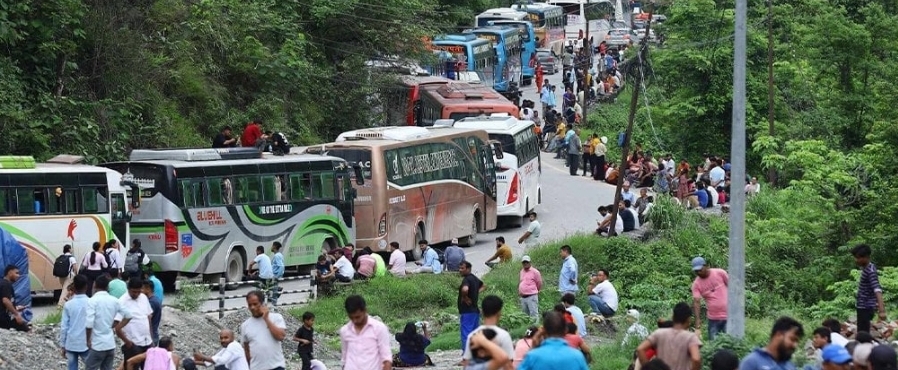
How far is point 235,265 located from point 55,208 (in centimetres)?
517

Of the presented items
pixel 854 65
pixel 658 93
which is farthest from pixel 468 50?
pixel 854 65

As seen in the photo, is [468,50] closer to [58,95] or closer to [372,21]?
[372,21]

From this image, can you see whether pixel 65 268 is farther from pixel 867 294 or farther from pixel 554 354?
pixel 554 354

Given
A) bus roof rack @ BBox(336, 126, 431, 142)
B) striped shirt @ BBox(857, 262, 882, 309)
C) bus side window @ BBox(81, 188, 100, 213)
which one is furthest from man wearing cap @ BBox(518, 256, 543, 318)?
bus roof rack @ BBox(336, 126, 431, 142)

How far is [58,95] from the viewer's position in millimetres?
37312

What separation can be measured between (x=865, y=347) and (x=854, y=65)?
3721 centimetres

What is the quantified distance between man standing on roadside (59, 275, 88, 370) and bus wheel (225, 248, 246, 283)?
13.7 m

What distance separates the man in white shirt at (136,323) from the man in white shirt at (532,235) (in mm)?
18869

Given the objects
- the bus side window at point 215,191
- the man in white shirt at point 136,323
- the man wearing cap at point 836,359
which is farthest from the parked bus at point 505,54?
the man wearing cap at point 836,359

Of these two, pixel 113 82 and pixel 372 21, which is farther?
pixel 372 21

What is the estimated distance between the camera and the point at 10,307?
21219mm

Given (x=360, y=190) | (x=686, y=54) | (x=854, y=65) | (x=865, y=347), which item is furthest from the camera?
(x=686, y=54)

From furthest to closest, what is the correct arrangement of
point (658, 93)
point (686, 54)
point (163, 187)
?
point (658, 93) → point (686, 54) → point (163, 187)

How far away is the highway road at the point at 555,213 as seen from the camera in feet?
119
